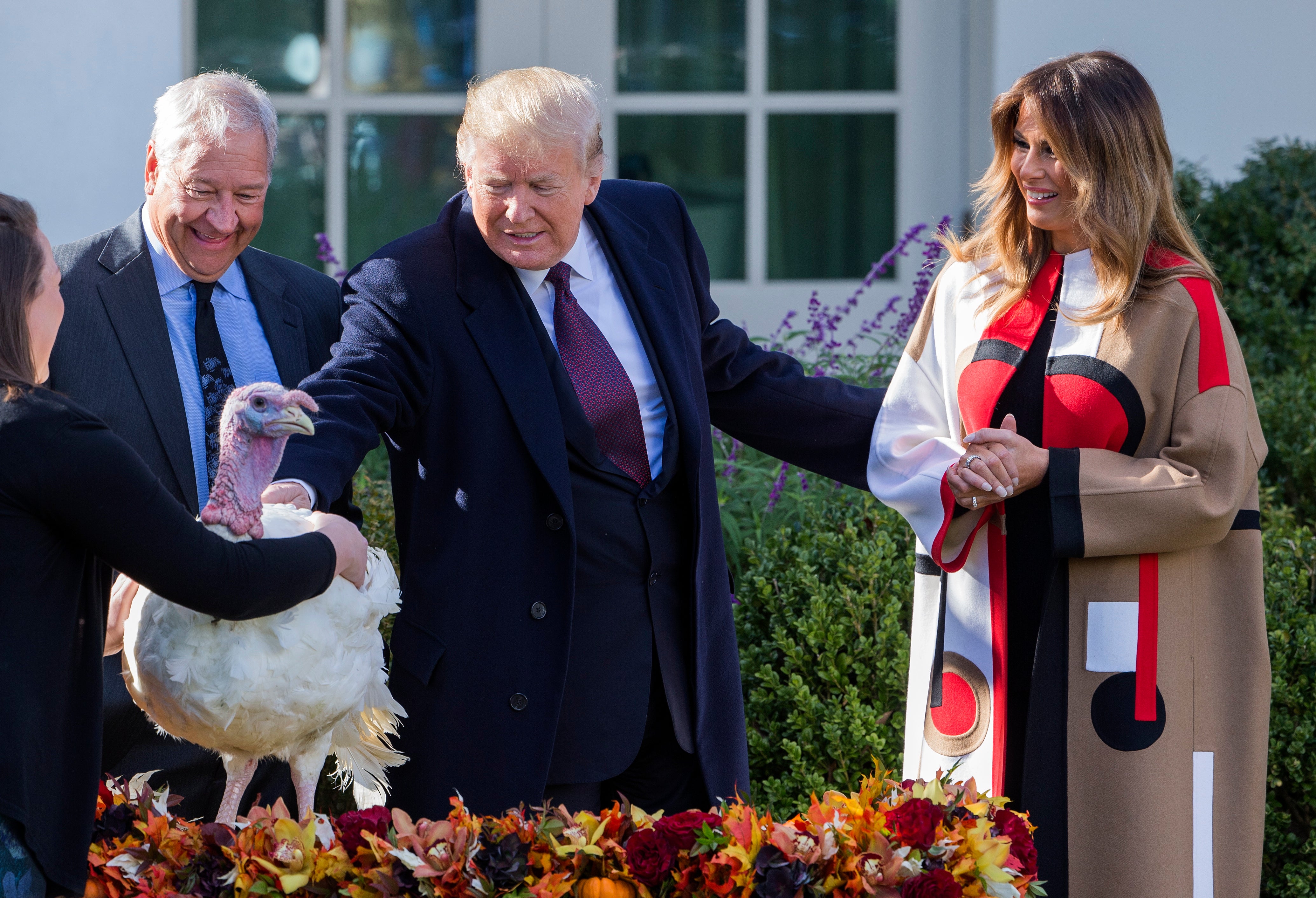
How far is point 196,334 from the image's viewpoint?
106 inches

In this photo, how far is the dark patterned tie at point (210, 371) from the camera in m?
2.62

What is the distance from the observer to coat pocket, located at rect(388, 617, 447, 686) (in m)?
2.29

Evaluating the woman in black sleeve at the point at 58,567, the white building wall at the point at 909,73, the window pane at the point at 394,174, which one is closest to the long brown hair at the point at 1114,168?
the woman in black sleeve at the point at 58,567

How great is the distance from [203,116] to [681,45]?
3.82 meters

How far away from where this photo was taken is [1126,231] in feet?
7.98

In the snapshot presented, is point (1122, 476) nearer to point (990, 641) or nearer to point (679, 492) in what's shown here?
point (990, 641)

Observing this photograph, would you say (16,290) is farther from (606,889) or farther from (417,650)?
(606,889)

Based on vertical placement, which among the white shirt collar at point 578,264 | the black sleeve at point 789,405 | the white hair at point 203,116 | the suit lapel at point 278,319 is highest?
the white hair at point 203,116

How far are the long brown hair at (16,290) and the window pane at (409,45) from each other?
451 cm

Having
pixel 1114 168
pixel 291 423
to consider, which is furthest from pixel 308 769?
pixel 1114 168

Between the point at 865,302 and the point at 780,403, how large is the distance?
3327 mm

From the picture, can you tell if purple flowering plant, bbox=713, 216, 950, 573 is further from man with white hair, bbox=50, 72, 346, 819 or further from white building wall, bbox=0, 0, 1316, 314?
man with white hair, bbox=50, 72, 346, 819

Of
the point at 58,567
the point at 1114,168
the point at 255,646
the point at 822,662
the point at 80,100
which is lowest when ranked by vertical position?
the point at 822,662

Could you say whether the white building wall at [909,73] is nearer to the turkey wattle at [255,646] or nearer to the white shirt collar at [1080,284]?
the white shirt collar at [1080,284]
